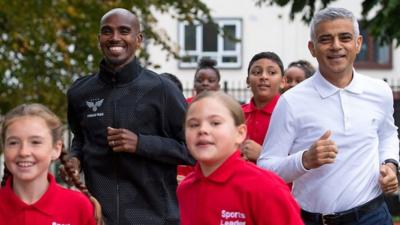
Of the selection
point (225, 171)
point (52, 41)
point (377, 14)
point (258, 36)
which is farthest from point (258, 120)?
point (258, 36)

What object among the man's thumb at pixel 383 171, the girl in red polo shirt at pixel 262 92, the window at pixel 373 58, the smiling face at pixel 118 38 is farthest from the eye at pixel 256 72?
the window at pixel 373 58

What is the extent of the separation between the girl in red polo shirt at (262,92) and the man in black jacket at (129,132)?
1.25 m

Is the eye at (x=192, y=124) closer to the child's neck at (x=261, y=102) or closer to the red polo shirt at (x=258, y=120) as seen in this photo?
the red polo shirt at (x=258, y=120)

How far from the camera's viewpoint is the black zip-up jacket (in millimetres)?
6355

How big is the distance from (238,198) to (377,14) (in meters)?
11.4

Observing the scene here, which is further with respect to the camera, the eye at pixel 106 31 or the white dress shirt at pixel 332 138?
the eye at pixel 106 31

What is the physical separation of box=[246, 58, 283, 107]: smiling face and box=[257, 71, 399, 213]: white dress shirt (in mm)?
1642

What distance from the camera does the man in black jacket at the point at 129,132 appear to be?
6.36m

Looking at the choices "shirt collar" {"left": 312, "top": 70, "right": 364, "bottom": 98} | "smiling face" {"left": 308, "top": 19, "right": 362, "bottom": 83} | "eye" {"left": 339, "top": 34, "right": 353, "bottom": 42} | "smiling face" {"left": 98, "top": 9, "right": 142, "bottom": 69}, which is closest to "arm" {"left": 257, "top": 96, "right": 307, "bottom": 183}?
"shirt collar" {"left": 312, "top": 70, "right": 364, "bottom": 98}

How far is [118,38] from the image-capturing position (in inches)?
256

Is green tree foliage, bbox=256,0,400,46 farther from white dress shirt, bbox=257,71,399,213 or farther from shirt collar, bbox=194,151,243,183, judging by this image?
shirt collar, bbox=194,151,243,183

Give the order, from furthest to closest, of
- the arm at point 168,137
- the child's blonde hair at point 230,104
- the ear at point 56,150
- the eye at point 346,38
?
the arm at point 168,137, the eye at point 346,38, the ear at point 56,150, the child's blonde hair at point 230,104

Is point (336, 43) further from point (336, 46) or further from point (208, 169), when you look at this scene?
point (208, 169)

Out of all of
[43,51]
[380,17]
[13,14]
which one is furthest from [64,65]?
[380,17]
